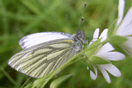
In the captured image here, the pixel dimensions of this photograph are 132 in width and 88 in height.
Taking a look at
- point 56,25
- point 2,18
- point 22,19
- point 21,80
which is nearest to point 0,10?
point 2,18

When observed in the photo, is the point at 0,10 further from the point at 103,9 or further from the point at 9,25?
the point at 103,9

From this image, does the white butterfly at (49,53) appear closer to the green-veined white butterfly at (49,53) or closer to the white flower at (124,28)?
the green-veined white butterfly at (49,53)

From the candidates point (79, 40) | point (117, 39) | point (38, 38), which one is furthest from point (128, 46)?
point (38, 38)

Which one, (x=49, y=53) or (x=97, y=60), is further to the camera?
(x=49, y=53)

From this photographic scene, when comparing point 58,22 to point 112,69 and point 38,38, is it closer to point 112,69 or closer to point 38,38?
point 38,38

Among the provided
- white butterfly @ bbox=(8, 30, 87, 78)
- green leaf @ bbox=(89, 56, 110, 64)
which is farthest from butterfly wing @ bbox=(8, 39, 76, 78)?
green leaf @ bbox=(89, 56, 110, 64)

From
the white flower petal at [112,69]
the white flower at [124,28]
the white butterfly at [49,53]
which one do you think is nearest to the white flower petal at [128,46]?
the white flower at [124,28]
